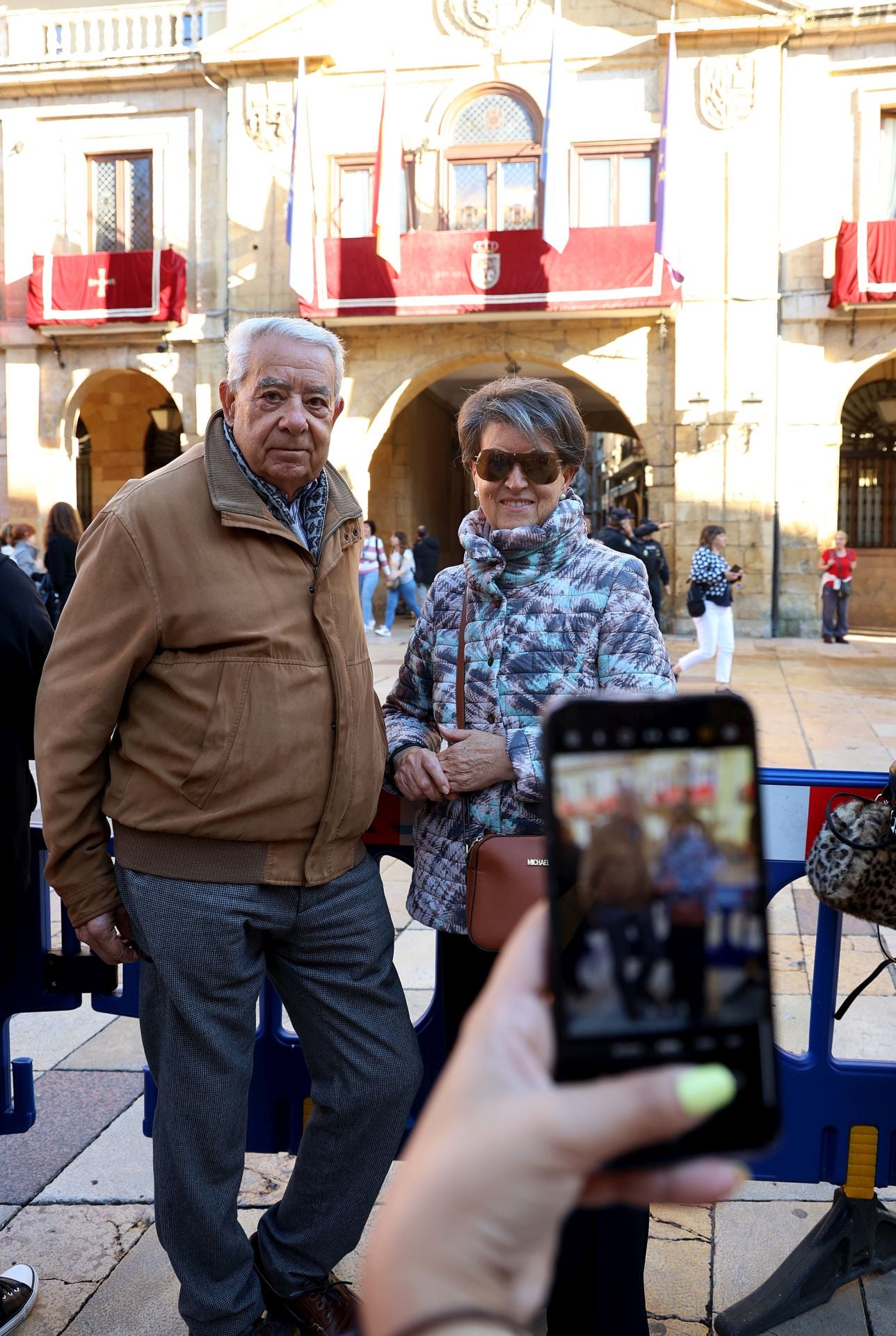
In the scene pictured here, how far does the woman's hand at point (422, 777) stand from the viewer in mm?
2297

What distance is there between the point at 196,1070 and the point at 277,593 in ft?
2.88

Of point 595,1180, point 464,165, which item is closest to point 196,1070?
point 595,1180

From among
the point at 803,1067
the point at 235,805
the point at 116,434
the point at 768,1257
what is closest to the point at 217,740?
the point at 235,805

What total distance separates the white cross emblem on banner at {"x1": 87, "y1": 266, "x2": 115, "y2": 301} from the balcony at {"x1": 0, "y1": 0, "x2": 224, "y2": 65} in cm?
333

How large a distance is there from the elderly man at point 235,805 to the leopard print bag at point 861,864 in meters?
0.86

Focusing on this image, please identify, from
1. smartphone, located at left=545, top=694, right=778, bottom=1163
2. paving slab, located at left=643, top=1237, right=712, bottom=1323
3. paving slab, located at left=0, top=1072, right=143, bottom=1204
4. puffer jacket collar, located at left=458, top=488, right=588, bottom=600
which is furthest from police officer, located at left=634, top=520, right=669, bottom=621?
smartphone, located at left=545, top=694, right=778, bottom=1163

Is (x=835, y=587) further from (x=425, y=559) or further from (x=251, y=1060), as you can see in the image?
(x=251, y=1060)

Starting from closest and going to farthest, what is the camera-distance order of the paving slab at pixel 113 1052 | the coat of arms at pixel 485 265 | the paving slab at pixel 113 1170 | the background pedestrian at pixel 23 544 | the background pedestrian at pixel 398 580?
the paving slab at pixel 113 1170
the paving slab at pixel 113 1052
the background pedestrian at pixel 23 544
the coat of arms at pixel 485 265
the background pedestrian at pixel 398 580

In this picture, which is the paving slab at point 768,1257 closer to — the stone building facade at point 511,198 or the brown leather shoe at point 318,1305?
the brown leather shoe at point 318,1305

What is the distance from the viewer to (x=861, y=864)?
1815 millimetres

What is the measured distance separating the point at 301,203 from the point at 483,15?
410 cm

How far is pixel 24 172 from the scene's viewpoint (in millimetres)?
19141

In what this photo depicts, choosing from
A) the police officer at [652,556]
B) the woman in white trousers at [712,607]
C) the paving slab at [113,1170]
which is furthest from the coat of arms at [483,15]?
the paving slab at [113,1170]

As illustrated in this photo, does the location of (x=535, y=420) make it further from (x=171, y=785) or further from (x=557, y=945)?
(x=557, y=945)
